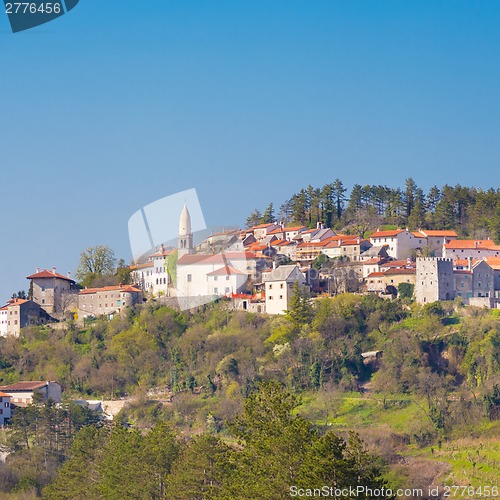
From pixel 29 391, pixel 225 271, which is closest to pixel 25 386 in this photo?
pixel 29 391

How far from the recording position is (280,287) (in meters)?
58.1

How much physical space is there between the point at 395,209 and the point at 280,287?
16.5 m

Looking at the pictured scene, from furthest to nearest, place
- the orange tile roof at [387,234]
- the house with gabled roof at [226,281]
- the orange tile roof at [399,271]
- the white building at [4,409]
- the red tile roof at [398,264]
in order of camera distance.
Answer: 1. the orange tile roof at [387,234]
2. the house with gabled roof at [226,281]
3. the red tile roof at [398,264]
4. the orange tile roof at [399,271]
5. the white building at [4,409]

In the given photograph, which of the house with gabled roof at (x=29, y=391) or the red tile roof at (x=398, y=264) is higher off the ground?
the red tile roof at (x=398, y=264)

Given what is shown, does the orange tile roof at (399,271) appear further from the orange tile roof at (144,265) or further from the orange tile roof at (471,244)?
the orange tile roof at (144,265)

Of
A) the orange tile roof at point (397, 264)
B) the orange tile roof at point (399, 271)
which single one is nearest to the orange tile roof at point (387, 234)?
the orange tile roof at point (397, 264)

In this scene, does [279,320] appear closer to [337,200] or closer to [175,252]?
[175,252]

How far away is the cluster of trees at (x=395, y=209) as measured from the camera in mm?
69750

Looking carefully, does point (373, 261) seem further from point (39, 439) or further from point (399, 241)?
point (39, 439)

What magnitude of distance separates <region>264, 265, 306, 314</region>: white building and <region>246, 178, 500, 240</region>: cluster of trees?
1265 centimetres

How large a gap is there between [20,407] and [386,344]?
563 inches

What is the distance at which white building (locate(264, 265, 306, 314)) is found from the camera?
57.9 meters

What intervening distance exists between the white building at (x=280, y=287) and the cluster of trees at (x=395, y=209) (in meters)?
12.7

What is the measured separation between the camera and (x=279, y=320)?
186ft
